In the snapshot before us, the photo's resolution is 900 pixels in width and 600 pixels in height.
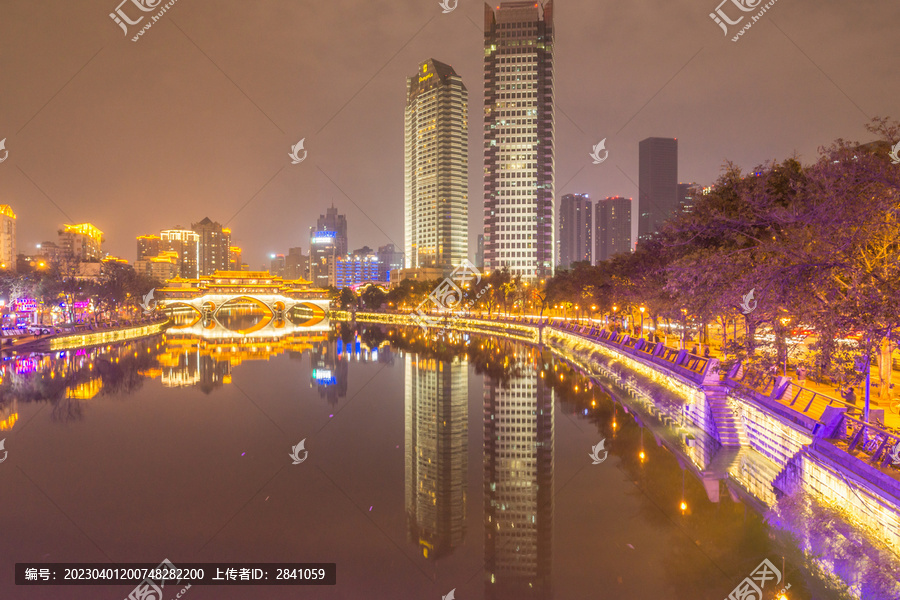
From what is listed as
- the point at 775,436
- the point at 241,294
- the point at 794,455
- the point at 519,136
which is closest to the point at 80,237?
the point at 241,294

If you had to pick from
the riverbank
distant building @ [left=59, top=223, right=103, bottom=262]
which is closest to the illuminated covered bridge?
the riverbank

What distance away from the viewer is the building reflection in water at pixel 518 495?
1142 cm

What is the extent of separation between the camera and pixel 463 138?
161625mm

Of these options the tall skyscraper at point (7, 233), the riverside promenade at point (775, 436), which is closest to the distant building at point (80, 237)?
the tall skyscraper at point (7, 233)

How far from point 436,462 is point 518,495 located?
399 cm

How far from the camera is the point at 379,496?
15.7 metres

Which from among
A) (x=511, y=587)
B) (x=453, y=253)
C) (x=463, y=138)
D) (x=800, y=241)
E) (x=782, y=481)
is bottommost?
(x=511, y=587)

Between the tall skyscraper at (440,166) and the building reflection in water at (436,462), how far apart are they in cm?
12997

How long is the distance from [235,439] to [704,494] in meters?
16.9

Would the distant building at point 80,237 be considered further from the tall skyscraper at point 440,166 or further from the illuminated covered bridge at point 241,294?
the tall skyscraper at point 440,166

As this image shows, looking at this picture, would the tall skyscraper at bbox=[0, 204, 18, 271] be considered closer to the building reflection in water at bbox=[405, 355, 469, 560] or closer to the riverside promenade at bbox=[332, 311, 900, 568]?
the building reflection in water at bbox=[405, 355, 469, 560]

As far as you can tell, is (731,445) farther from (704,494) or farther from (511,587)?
(511,587)

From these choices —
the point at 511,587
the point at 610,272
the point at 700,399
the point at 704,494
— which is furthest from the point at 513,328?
the point at 511,587

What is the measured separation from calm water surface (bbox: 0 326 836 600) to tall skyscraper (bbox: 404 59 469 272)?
5323 inches
